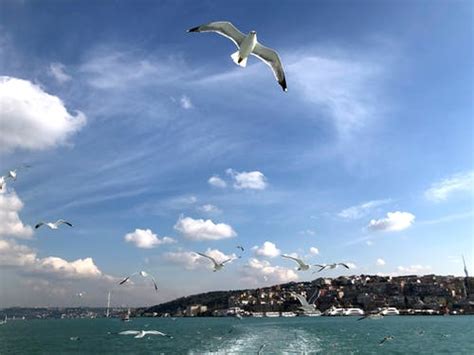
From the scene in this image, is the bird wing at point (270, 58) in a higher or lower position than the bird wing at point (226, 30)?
lower

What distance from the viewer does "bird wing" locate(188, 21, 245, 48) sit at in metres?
11.4

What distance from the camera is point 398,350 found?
1845 inches

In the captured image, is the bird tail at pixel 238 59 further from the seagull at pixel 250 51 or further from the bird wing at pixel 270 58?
the bird wing at pixel 270 58

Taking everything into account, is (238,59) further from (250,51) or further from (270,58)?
(270,58)

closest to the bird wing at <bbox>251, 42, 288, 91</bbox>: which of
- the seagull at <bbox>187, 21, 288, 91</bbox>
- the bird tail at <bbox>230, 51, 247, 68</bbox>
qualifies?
the seagull at <bbox>187, 21, 288, 91</bbox>

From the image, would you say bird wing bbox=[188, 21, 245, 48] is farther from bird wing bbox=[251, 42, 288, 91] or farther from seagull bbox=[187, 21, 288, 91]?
bird wing bbox=[251, 42, 288, 91]

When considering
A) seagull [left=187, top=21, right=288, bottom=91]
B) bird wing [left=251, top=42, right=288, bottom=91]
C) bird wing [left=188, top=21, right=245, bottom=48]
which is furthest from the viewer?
bird wing [left=251, top=42, right=288, bottom=91]

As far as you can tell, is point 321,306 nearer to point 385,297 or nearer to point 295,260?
point 385,297

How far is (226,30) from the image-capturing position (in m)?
12.1

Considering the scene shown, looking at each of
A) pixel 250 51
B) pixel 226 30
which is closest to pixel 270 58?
pixel 250 51

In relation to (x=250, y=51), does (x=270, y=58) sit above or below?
below

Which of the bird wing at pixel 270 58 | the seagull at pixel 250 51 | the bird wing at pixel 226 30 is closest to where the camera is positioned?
the bird wing at pixel 226 30

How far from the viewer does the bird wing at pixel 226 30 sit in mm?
11375

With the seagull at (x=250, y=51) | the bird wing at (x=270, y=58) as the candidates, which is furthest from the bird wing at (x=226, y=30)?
the bird wing at (x=270, y=58)
